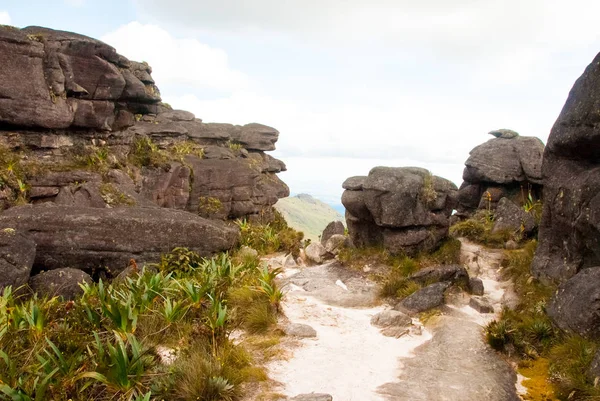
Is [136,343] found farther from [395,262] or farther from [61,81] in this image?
[61,81]

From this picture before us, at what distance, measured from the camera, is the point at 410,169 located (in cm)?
1605

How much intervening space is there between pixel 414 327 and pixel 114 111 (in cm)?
1701

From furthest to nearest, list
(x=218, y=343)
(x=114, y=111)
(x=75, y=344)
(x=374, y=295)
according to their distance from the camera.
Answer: (x=114, y=111)
(x=374, y=295)
(x=218, y=343)
(x=75, y=344)

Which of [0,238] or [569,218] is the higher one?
[569,218]

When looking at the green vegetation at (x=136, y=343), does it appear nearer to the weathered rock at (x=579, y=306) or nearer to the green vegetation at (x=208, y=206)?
the weathered rock at (x=579, y=306)

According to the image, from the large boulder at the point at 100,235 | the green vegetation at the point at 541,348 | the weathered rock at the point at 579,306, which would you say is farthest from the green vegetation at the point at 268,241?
the weathered rock at the point at 579,306

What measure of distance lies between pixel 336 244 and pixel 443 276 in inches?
206

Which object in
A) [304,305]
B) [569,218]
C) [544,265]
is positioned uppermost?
[569,218]

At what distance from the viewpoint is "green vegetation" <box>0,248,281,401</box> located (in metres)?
7.12

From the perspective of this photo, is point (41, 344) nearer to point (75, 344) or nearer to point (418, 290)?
point (75, 344)

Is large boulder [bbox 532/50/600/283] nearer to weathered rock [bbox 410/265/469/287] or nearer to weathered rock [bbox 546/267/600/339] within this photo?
weathered rock [bbox 546/267/600/339]

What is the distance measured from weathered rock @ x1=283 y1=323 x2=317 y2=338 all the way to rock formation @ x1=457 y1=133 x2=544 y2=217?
43.4 feet

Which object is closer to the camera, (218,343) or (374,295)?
(218,343)

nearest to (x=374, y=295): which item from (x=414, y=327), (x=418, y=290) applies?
(x=418, y=290)
